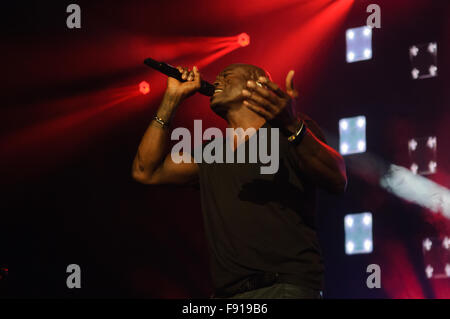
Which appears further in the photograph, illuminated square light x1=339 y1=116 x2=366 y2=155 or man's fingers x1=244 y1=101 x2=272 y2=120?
illuminated square light x1=339 y1=116 x2=366 y2=155

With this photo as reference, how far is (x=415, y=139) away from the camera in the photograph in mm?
5738

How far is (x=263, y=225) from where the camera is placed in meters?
2.59

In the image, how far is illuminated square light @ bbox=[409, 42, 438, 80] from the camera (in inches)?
226

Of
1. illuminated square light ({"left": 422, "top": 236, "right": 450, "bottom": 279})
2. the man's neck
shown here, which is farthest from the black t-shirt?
illuminated square light ({"left": 422, "top": 236, "right": 450, "bottom": 279})

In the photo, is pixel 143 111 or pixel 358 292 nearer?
pixel 358 292

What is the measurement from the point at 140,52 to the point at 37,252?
2.16 m

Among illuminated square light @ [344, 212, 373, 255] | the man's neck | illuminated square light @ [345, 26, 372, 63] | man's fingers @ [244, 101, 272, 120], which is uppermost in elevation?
illuminated square light @ [345, 26, 372, 63]

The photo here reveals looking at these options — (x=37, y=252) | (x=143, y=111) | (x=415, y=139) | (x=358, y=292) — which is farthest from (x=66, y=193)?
(x=415, y=139)

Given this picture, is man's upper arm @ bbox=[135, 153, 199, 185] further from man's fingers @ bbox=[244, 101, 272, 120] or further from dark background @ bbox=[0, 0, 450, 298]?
dark background @ bbox=[0, 0, 450, 298]

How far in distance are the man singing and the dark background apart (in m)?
3.21

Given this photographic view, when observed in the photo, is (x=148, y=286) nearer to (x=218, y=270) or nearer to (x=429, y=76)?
(x=429, y=76)

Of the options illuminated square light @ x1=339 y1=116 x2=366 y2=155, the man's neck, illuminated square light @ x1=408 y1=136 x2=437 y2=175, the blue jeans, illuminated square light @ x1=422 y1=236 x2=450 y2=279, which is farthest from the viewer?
illuminated square light @ x1=339 y1=116 x2=366 y2=155

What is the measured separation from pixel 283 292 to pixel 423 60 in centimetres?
390

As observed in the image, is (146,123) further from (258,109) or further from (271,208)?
(258,109)
